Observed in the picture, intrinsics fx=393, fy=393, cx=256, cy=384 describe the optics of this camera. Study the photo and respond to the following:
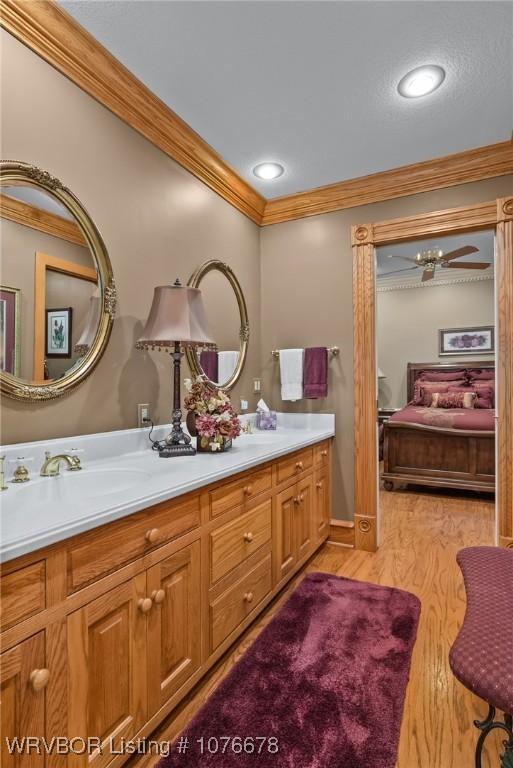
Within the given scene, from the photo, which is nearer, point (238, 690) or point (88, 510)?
point (88, 510)

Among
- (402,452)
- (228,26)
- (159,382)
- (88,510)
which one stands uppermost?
(228,26)

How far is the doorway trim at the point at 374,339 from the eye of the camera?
8.47ft

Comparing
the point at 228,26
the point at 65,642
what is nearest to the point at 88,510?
the point at 65,642

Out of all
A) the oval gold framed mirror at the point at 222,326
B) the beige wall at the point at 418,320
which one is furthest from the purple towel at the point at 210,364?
the beige wall at the point at 418,320

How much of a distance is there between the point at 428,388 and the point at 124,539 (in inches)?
222

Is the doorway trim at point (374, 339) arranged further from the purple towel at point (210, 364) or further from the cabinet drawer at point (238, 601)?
the cabinet drawer at point (238, 601)

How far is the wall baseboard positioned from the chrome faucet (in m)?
2.10

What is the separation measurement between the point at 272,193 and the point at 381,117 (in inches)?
42.0

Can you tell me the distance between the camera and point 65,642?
3.21 feet

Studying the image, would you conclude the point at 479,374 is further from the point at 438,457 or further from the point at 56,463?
the point at 56,463

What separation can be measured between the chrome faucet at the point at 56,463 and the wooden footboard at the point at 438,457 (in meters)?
3.78

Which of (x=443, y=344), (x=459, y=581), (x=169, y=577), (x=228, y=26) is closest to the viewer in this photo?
(x=169, y=577)

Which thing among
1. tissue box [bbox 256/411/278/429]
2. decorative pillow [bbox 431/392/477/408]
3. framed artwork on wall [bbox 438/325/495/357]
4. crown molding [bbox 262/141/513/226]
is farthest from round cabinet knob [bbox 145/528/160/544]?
framed artwork on wall [bbox 438/325/495/357]

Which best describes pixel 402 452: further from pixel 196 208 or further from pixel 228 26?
pixel 228 26
